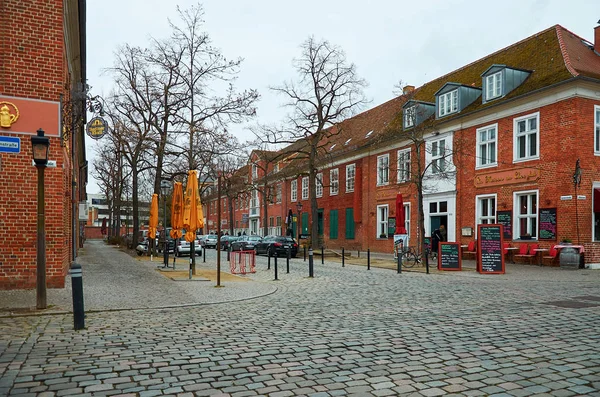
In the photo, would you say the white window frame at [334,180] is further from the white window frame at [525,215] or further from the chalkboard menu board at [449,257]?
the chalkboard menu board at [449,257]

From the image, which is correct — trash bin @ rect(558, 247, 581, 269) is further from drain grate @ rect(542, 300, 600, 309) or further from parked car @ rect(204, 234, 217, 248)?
parked car @ rect(204, 234, 217, 248)

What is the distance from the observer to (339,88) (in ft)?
101

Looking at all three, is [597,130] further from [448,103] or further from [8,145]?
[8,145]

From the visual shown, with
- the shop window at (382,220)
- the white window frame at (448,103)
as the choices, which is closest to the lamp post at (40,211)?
the white window frame at (448,103)

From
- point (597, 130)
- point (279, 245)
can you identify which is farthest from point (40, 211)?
point (279, 245)

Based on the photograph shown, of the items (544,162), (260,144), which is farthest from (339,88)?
(544,162)

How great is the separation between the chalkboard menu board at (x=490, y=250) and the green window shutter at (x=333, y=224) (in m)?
22.8

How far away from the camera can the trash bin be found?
19812mm

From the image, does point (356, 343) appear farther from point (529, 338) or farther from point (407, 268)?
point (407, 268)

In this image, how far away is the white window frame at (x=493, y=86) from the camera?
81.9ft

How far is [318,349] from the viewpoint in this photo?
644 cm

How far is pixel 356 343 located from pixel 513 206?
62.0ft

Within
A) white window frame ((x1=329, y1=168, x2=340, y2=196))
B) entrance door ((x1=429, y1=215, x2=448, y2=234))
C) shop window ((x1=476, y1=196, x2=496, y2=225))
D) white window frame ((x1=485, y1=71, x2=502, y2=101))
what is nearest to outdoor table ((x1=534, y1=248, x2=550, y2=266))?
shop window ((x1=476, y1=196, x2=496, y2=225))

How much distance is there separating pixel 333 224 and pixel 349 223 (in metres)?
2.67
